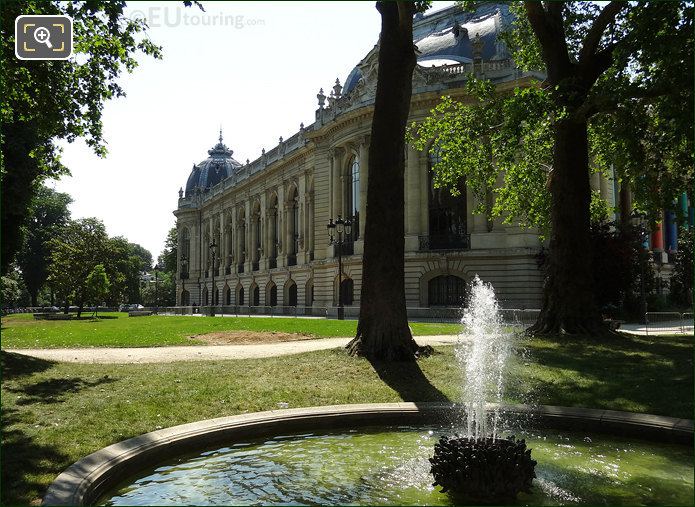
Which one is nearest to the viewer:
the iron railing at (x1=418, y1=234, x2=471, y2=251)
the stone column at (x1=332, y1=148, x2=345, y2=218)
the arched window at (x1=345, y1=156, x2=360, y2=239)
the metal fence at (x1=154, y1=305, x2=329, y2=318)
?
the iron railing at (x1=418, y1=234, x2=471, y2=251)

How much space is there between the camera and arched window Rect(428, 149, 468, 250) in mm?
38375

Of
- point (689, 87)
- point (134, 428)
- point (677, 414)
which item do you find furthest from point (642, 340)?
point (134, 428)

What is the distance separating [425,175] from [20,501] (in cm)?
3666

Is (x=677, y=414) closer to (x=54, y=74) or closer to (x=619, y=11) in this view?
(x=619, y=11)

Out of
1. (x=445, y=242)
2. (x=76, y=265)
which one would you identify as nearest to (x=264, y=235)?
(x=76, y=265)

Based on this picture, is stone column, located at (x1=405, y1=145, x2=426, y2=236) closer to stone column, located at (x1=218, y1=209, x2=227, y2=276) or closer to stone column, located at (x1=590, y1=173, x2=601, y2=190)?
stone column, located at (x1=590, y1=173, x2=601, y2=190)

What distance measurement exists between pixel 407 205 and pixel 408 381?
1188 inches

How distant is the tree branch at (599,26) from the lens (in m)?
15.6

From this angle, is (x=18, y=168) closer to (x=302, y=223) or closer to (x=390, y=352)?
(x=390, y=352)

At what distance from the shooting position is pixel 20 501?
15.8ft

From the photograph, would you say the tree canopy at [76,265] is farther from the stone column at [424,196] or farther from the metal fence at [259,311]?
the stone column at [424,196]

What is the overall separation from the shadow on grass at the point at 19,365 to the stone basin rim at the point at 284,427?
227 inches

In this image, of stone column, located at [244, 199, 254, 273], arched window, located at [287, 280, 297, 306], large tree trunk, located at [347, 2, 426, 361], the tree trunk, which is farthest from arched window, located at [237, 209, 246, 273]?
large tree trunk, located at [347, 2, 426, 361]

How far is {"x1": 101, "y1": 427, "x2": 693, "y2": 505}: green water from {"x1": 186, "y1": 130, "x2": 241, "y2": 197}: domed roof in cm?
9107
